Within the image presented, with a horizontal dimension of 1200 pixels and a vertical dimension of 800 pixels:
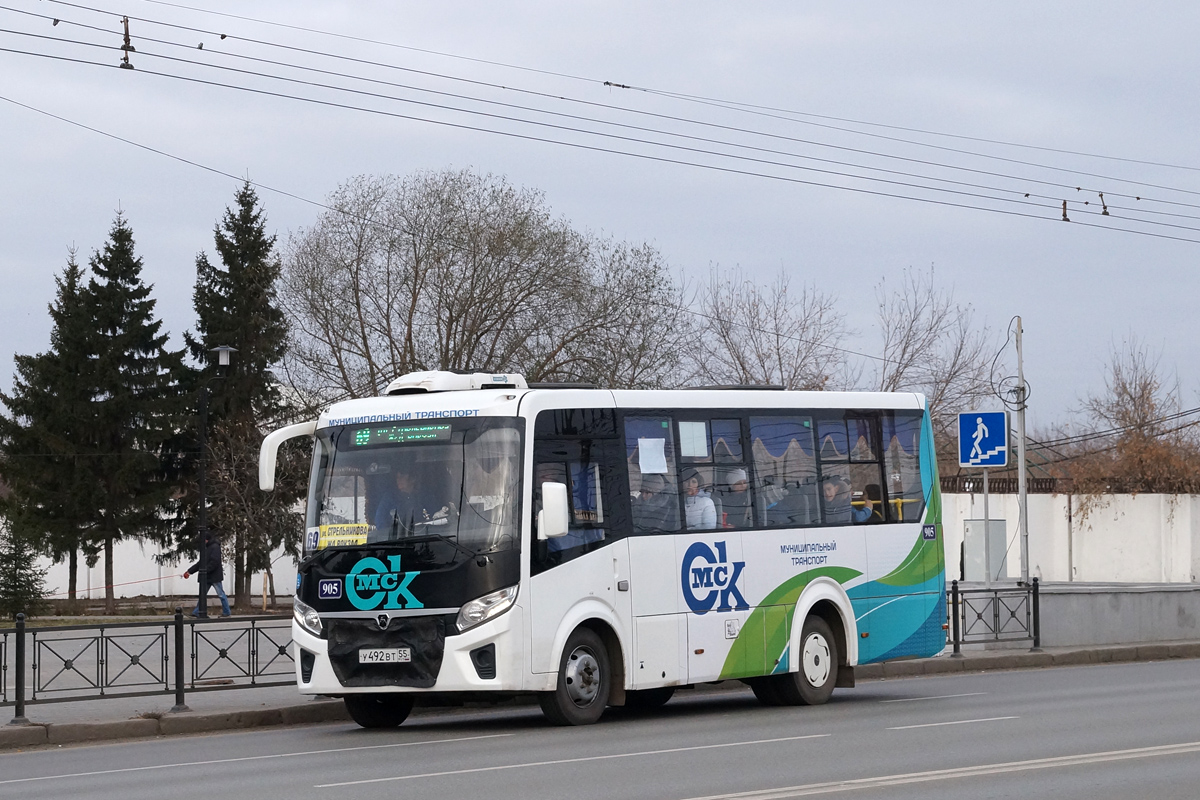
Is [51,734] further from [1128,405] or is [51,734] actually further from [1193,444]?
[1128,405]

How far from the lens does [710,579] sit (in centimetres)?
1553

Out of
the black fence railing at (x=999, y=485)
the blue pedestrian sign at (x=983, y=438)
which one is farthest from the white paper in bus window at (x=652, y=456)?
the black fence railing at (x=999, y=485)

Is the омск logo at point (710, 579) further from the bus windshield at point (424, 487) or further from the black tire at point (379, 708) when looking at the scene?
the black tire at point (379, 708)

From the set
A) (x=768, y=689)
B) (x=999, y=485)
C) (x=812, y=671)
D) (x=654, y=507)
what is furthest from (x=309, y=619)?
(x=999, y=485)

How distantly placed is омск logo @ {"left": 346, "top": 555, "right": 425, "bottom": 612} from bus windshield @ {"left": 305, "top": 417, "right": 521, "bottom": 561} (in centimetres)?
24

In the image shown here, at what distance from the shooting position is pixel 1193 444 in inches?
1994

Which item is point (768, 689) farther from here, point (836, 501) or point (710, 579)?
point (836, 501)

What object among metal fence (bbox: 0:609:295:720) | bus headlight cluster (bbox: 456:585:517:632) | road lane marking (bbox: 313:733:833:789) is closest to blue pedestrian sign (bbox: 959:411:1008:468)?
road lane marking (bbox: 313:733:833:789)

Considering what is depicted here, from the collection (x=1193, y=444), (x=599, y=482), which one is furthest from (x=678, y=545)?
(x=1193, y=444)

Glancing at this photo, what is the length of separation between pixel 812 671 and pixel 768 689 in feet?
1.83

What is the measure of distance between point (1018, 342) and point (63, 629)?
29.0 m

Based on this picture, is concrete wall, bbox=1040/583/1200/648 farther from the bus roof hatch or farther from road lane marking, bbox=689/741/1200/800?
road lane marking, bbox=689/741/1200/800

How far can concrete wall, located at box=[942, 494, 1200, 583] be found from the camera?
4241 cm

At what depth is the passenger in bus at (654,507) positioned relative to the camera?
15039 mm
